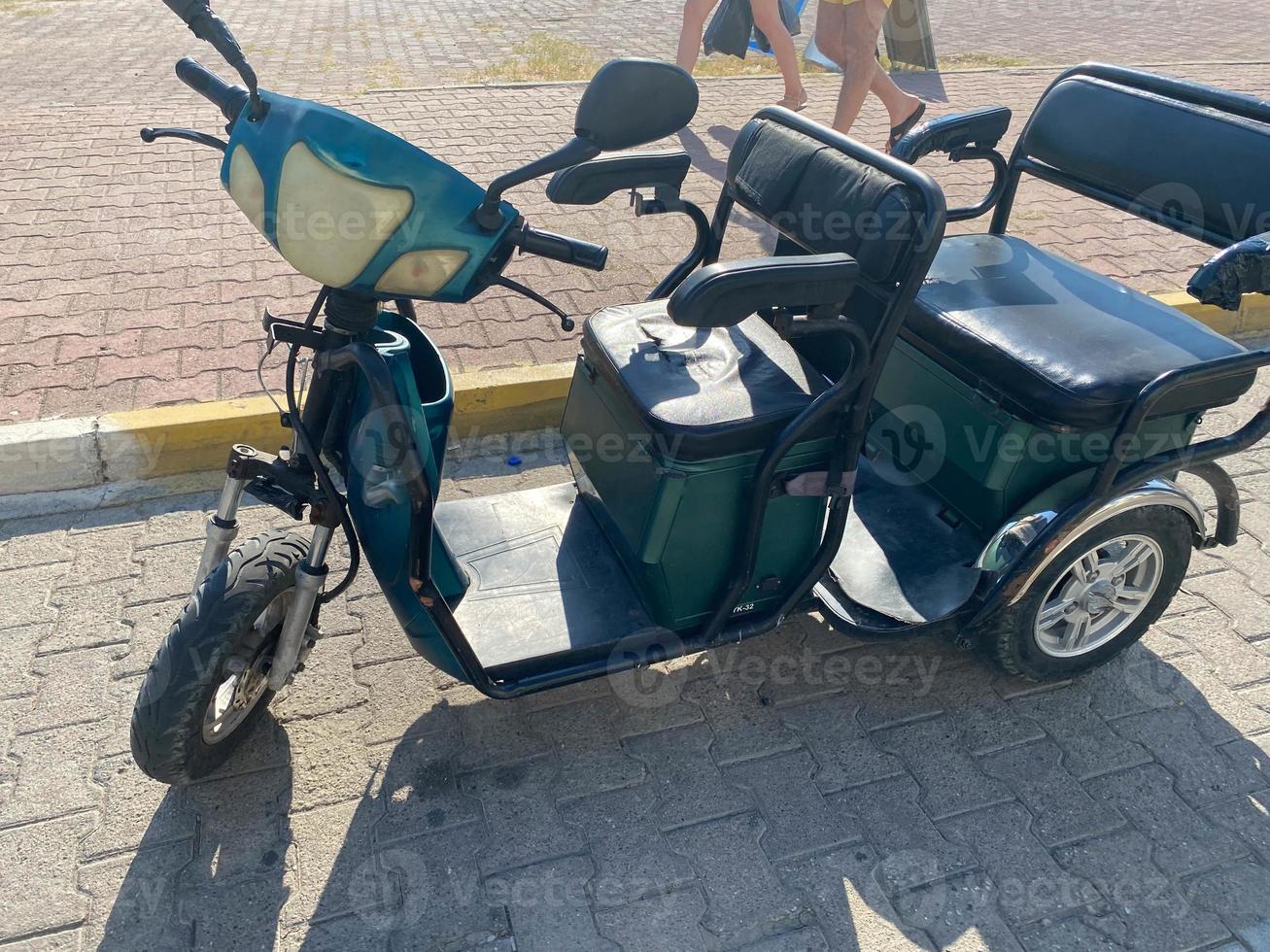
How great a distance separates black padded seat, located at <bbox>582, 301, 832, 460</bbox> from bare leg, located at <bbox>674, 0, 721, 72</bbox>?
5.16 metres

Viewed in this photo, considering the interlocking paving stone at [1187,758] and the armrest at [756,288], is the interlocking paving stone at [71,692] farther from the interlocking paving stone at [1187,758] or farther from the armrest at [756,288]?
the interlocking paving stone at [1187,758]

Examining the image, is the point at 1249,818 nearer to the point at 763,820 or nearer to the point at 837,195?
the point at 763,820

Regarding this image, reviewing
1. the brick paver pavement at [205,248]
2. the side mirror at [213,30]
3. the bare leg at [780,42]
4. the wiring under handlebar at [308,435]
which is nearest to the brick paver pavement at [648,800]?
the wiring under handlebar at [308,435]

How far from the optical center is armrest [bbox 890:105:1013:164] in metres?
2.94

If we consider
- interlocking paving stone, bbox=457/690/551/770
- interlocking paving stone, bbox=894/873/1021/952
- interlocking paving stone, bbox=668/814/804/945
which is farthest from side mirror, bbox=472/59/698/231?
interlocking paving stone, bbox=894/873/1021/952

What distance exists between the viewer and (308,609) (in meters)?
2.13

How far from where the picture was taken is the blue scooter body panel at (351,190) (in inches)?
63.0

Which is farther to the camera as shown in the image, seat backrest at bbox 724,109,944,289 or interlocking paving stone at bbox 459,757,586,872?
interlocking paving stone at bbox 459,757,586,872

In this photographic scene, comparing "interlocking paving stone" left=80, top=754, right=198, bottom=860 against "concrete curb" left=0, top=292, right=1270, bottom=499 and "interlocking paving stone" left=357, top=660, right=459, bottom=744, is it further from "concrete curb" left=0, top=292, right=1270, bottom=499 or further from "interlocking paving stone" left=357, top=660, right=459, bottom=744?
"concrete curb" left=0, top=292, right=1270, bottom=499

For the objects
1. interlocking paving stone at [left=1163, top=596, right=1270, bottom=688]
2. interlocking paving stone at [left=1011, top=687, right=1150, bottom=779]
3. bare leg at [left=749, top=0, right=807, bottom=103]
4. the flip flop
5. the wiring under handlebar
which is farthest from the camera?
bare leg at [left=749, top=0, right=807, bottom=103]

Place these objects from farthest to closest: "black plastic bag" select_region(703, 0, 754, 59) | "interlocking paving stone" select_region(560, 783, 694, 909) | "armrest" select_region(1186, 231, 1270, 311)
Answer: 1. "black plastic bag" select_region(703, 0, 754, 59)
2. "interlocking paving stone" select_region(560, 783, 694, 909)
3. "armrest" select_region(1186, 231, 1270, 311)

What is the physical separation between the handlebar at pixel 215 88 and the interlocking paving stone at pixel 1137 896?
8.04 ft

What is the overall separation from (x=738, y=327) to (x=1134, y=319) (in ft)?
3.62

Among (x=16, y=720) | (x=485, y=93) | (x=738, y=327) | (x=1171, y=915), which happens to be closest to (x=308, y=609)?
(x=16, y=720)
